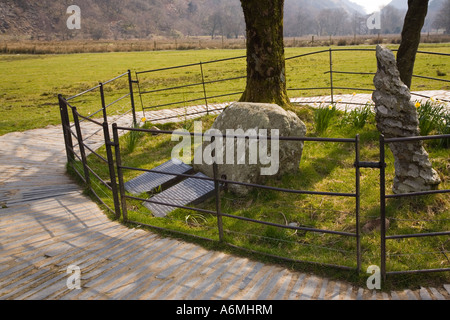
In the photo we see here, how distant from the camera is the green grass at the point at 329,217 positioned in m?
4.29

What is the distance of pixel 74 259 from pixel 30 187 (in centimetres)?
279

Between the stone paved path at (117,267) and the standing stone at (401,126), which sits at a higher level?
the standing stone at (401,126)

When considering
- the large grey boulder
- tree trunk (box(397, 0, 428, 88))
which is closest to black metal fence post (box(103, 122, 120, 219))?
the large grey boulder

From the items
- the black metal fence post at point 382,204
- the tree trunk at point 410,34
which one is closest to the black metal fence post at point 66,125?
the black metal fence post at point 382,204

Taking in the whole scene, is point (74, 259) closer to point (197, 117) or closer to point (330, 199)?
point (330, 199)

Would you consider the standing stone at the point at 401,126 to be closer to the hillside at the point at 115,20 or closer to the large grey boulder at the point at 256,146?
the large grey boulder at the point at 256,146

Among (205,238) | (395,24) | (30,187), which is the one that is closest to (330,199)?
(205,238)

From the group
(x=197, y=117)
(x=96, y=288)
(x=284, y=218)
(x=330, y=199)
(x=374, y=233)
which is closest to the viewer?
(x=96, y=288)

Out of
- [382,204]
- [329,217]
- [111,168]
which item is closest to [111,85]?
[111,168]

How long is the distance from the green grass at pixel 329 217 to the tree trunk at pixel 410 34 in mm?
1321

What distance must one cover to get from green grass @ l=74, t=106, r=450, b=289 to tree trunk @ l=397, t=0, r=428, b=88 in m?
1.32

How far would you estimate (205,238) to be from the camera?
4.56 meters
